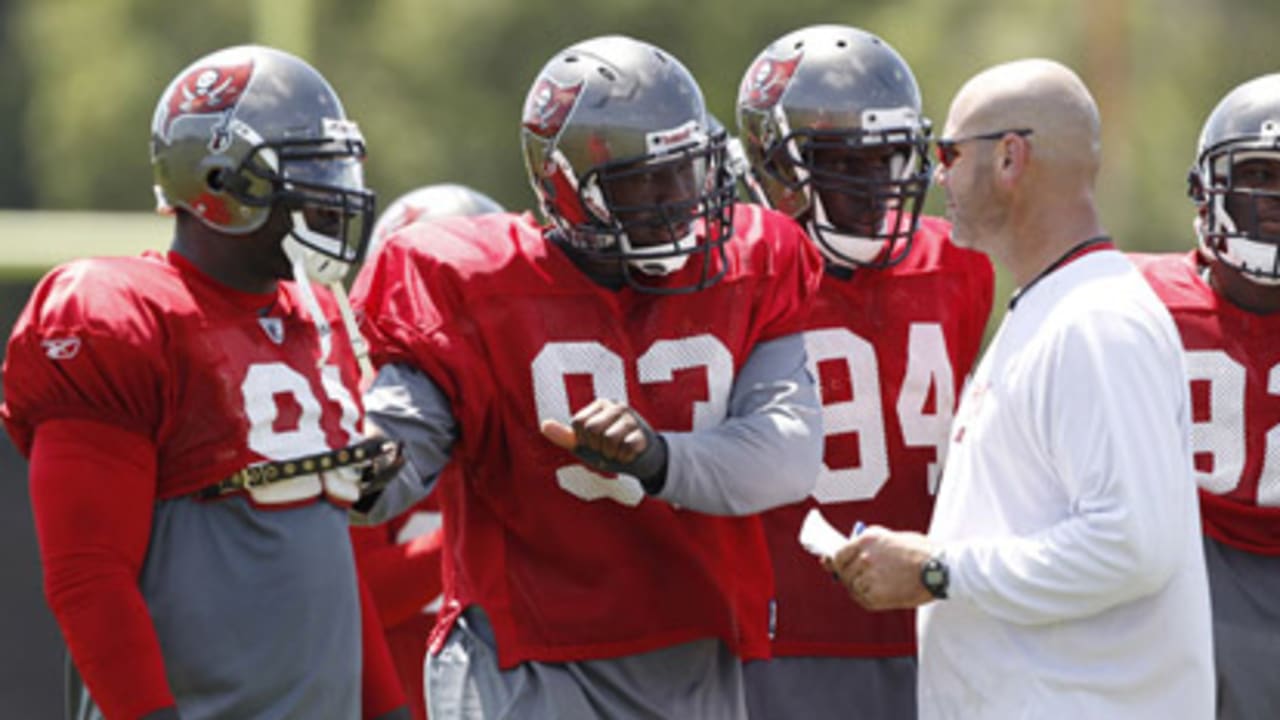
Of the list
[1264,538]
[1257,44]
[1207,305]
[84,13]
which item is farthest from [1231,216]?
[1257,44]

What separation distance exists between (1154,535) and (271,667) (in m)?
1.30

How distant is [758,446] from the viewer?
3436mm

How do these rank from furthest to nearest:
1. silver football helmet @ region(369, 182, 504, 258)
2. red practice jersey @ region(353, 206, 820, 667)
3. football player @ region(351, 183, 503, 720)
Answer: silver football helmet @ region(369, 182, 504, 258) < football player @ region(351, 183, 503, 720) < red practice jersey @ region(353, 206, 820, 667)

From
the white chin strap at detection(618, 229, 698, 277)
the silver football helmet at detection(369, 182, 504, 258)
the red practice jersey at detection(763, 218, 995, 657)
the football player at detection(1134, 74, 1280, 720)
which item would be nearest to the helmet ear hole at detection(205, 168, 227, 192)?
the white chin strap at detection(618, 229, 698, 277)

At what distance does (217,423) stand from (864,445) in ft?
4.13

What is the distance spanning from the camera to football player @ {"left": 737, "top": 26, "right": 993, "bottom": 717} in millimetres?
3980

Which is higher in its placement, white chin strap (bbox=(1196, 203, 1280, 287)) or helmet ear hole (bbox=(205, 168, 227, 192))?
helmet ear hole (bbox=(205, 168, 227, 192))

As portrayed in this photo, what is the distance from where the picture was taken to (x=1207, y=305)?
4141mm

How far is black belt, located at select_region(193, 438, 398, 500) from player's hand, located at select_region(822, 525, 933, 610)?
28.5 inches

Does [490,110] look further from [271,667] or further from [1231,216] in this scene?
[271,667]

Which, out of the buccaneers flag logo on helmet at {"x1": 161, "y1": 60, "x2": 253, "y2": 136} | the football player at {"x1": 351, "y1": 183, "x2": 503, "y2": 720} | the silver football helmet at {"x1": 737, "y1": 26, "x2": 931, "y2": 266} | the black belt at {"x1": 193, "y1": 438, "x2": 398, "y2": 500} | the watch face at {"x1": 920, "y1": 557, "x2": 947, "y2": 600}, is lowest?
the football player at {"x1": 351, "y1": 183, "x2": 503, "y2": 720}

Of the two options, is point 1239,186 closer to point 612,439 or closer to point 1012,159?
point 1012,159

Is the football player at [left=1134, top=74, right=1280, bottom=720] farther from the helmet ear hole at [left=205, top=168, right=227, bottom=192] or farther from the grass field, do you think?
the grass field

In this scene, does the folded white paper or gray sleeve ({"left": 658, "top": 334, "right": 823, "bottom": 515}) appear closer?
the folded white paper
